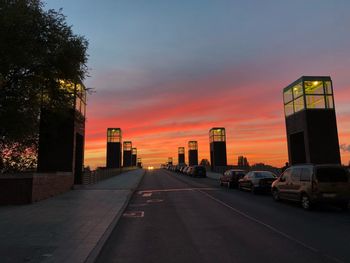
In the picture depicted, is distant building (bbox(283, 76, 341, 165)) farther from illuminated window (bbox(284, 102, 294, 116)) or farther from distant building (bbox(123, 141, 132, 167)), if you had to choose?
distant building (bbox(123, 141, 132, 167))

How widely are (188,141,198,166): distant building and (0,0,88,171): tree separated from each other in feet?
268

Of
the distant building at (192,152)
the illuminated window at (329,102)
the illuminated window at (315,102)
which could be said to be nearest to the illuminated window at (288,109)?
the illuminated window at (315,102)

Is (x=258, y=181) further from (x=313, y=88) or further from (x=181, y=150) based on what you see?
(x=181, y=150)

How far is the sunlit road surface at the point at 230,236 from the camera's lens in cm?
714

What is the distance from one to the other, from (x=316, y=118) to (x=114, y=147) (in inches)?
1905

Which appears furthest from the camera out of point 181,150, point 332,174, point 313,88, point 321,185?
point 181,150

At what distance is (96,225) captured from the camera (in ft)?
35.3

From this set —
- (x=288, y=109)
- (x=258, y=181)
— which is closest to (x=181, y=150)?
(x=288, y=109)

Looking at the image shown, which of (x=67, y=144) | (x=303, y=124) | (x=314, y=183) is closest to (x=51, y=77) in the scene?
(x=67, y=144)

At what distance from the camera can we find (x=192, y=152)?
105875 millimetres

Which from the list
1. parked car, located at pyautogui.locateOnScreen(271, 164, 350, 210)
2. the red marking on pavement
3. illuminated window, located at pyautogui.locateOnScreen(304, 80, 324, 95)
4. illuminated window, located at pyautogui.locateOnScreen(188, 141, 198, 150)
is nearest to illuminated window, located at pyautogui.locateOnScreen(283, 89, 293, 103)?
illuminated window, located at pyautogui.locateOnScreen(304, 80, 324, 95)

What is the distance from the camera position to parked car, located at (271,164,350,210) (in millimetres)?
14469

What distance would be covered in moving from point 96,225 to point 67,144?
53.1ft

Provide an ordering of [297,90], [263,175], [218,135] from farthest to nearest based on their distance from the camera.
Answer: [218,135] < [297,90] < [263,175]
